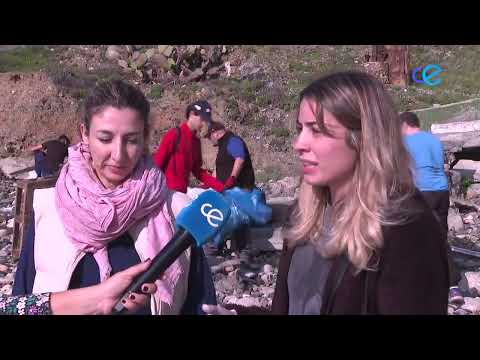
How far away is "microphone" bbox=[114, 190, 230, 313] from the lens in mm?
1817

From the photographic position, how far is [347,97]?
181 cm

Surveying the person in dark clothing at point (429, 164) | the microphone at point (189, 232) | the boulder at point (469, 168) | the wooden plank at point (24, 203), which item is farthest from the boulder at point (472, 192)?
the microphone at point (189, 232)

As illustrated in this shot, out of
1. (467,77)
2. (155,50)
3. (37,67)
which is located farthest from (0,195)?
(467,77)

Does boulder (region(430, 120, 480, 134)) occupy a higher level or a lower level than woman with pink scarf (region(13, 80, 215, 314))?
higher

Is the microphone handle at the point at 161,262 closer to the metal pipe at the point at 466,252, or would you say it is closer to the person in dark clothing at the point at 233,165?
the person in dark clothing at the point at 233,165

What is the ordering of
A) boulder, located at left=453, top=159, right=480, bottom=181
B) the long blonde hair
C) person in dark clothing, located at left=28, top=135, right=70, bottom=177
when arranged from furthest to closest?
1. boulder, located at left=453, top=159, right=480, bottom=181
2. person in dark clothing, located at left=28, top=135, right=70, bottom=177
3. the long blonde hair

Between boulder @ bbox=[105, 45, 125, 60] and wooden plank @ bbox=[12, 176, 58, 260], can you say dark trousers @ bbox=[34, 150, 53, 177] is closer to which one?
wooden plank @ bbox=[12, 176, 58, 260]

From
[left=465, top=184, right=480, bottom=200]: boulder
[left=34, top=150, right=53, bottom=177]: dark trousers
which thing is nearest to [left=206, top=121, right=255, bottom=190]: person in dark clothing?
[left=34, top=150, right=53, bottom=177]: dark trousers

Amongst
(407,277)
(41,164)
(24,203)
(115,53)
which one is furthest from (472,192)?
(115,53)

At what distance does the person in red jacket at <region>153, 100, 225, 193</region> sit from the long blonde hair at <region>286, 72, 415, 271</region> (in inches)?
202

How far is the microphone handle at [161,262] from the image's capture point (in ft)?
5.94

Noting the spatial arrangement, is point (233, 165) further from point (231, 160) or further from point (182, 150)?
point (182, 150)

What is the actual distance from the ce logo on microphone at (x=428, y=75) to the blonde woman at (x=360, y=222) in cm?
1982

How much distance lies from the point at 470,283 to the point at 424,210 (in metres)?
5.38
